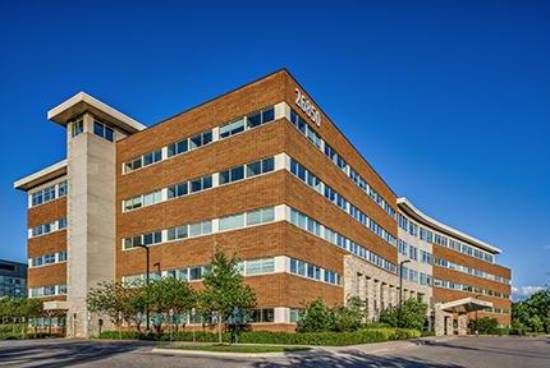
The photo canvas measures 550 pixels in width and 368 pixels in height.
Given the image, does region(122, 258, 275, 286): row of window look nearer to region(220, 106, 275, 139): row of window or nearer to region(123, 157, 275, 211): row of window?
region(123, 157, 275, 211): row of window

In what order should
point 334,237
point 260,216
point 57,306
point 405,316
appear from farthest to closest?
point 405,316
point 57,306
point 334,237
point 260,216

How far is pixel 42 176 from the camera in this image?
56.4 metres

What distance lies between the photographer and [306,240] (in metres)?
37.3

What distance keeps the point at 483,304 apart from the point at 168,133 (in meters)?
45.1

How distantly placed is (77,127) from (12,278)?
364 ft

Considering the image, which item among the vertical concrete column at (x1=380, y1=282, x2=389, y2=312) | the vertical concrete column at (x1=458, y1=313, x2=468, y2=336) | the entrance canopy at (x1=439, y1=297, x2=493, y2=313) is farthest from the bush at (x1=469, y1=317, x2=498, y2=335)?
the vertical concrete column at (x1=380, y1=282, x2=389, y2=312)

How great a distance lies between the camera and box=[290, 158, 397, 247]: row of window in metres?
37.2

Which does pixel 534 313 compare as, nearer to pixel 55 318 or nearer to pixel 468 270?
pixel 468 270

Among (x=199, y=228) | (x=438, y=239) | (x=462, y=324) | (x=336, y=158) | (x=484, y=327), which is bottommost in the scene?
(x=484, y=327)

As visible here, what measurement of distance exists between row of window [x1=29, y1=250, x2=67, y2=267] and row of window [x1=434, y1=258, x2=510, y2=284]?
53.6 metres

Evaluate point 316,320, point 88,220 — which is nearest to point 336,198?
point 316,320

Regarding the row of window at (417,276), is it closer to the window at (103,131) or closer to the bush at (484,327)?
the bush at (484,327)

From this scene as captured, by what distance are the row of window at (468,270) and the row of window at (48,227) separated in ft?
177

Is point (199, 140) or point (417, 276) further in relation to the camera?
point (417, 276)
